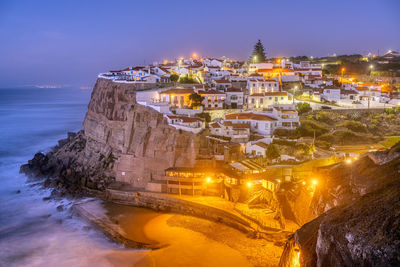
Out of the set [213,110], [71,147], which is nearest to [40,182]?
[71,147]

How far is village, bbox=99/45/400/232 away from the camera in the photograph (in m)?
18.9

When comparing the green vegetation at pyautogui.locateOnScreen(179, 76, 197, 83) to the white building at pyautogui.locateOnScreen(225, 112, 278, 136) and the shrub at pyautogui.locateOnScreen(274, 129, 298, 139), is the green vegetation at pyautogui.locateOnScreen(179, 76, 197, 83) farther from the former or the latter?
the shrub at pyautogui.locateOnScreen(274, 129, 298, 139)

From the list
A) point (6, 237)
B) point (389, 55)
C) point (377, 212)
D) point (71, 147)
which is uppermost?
point (389, 55)

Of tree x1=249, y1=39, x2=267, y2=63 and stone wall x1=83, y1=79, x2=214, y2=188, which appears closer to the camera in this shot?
stone wall x1=83, y1=79, x2=214, y2=188

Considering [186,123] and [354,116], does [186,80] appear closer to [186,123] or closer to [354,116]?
[186,123]

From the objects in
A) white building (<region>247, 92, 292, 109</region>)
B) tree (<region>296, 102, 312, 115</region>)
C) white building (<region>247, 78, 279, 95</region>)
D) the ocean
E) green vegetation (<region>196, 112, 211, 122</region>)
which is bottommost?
the ocean

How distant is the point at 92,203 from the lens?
2070cm

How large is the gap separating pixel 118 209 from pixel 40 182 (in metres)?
8.68

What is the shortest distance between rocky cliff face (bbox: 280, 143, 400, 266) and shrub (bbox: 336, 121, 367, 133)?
47.9 feet

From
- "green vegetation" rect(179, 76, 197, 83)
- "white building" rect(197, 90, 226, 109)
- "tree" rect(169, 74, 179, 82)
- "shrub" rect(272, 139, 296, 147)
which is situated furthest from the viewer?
"green vegetation" rect(179, 76, 197, 83)

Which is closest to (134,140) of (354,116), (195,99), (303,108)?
(195,99)

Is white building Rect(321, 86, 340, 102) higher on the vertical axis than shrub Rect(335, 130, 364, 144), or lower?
higher

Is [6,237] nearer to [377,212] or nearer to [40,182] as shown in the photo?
[40,182]

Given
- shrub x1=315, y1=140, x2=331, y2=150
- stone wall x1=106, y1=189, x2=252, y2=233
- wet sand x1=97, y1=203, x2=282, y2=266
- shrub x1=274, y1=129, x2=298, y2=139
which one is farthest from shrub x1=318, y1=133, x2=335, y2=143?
wet sand x1=97, y1=203, x2=282, y2=266
